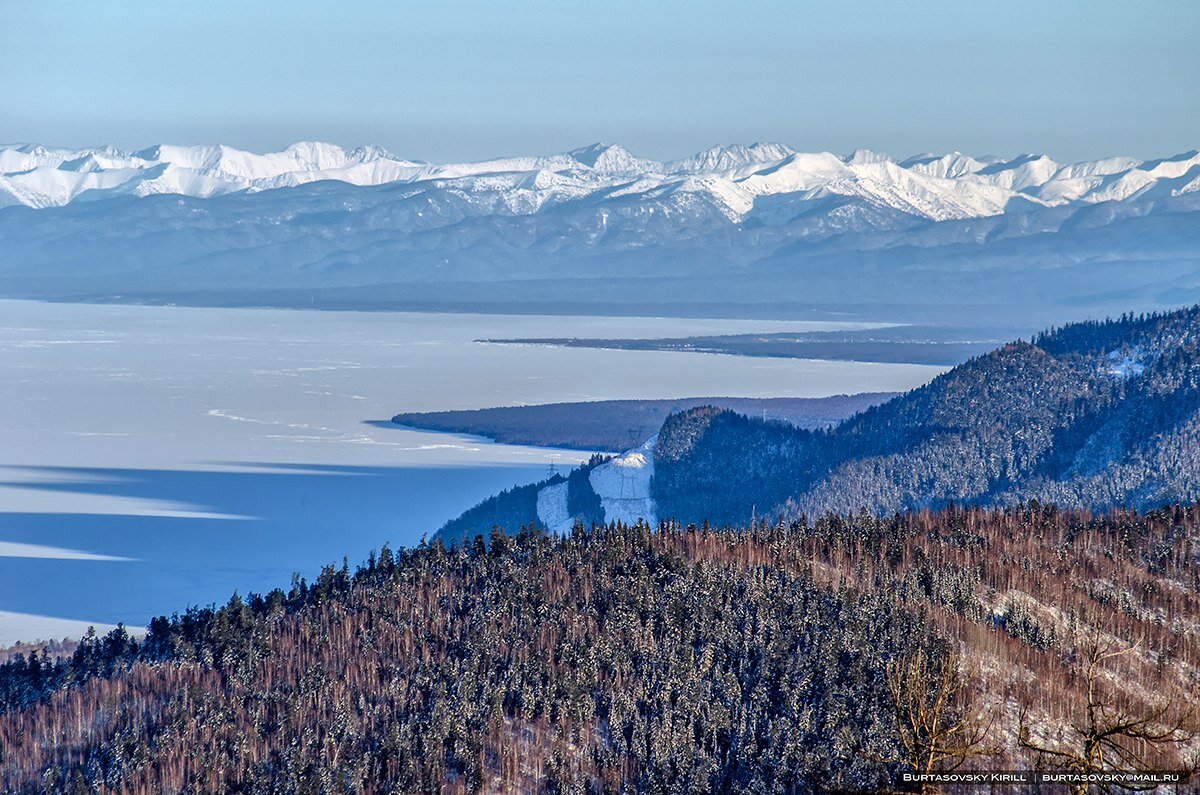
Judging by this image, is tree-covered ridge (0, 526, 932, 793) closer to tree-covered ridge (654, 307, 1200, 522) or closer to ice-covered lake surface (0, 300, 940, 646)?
ice-covered lake surface (0, 300, 940, 646)

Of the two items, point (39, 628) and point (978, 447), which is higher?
point (978, 447)

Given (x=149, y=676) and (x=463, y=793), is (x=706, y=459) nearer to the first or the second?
(x=149, y=676)

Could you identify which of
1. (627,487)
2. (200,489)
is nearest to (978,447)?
(627,487)

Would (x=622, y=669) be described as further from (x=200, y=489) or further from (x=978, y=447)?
(x=200, y=489)

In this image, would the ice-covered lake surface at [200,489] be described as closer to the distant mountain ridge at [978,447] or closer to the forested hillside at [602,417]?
the forested hillside at [602,417]

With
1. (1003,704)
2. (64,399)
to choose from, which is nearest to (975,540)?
(1003,704)
